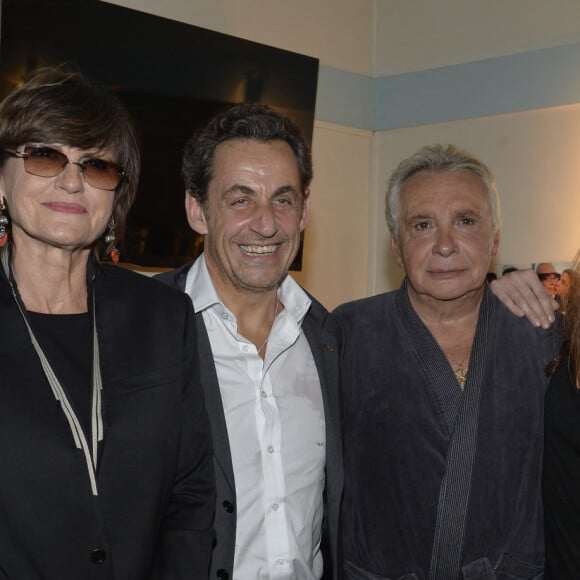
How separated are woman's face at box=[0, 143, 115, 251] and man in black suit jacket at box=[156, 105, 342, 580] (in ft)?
1.81

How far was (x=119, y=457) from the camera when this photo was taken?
5.84 ft

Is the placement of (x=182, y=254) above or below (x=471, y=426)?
above

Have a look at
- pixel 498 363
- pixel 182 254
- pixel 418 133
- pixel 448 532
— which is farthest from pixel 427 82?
pixel 448 532

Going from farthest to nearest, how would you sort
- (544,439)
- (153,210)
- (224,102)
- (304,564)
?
(224,102)
(153,210)
(544,439)
(304,564)

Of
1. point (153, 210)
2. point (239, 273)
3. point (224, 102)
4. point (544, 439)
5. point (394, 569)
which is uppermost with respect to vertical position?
point (224, 102)

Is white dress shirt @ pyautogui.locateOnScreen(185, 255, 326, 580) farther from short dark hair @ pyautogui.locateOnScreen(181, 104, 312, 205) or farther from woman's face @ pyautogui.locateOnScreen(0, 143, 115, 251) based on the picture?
woman's face @ pyautogui.locateOnScreen(0, 143, 115, 251)

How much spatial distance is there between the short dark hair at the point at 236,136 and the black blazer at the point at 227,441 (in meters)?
0.26

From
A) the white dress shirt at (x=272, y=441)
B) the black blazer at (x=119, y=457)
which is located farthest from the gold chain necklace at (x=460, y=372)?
the black blazer at (x=119, y=457)

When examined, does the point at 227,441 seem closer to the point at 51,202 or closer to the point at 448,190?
the point at 51,202

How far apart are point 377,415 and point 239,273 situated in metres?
0.60

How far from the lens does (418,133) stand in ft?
18.0

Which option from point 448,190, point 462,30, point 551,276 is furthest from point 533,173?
point 448,190

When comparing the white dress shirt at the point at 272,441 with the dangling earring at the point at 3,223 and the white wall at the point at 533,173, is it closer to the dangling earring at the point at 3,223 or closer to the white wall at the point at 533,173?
the dangling earring at the point at 3,223

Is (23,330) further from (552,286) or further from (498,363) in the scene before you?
(552,286)
